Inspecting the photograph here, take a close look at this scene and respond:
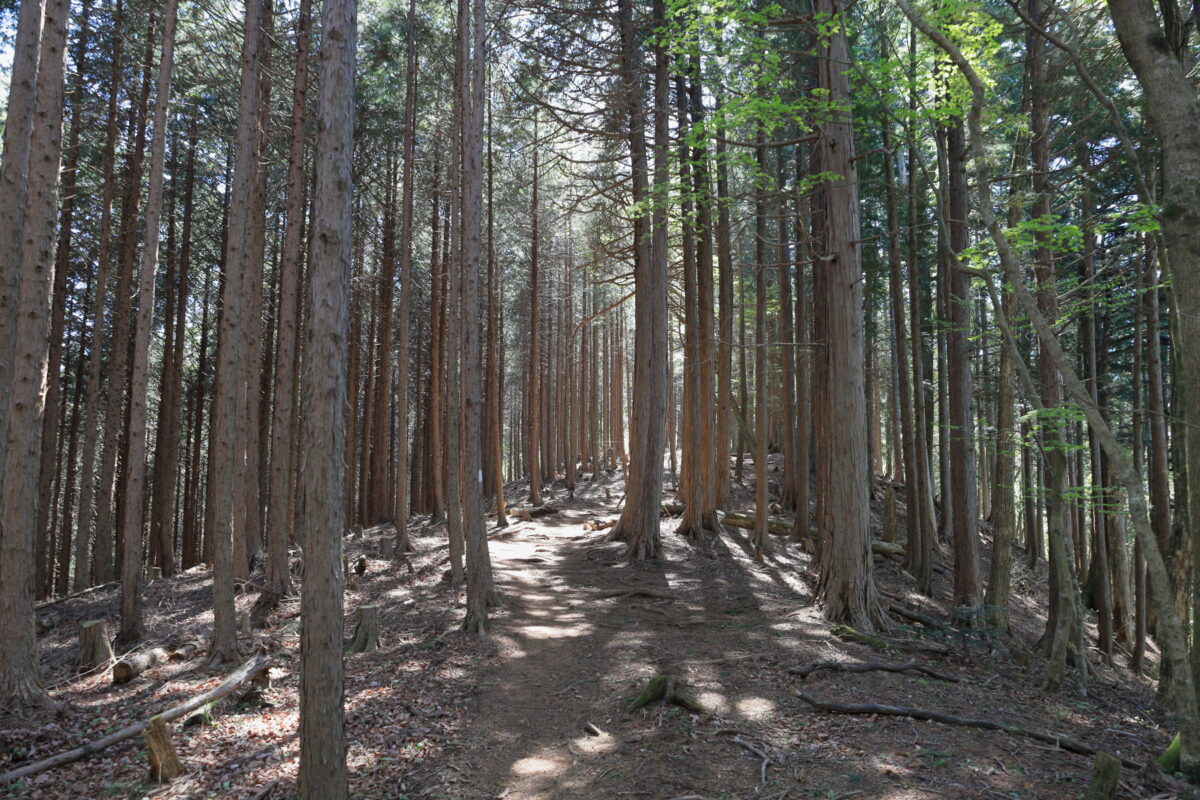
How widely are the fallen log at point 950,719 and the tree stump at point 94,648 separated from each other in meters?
8.48

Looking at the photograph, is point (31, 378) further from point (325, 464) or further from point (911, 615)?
point (911, 615)

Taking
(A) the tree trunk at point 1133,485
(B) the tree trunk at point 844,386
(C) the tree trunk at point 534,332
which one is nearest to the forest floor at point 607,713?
(A) the tree trunk at point 1133,485

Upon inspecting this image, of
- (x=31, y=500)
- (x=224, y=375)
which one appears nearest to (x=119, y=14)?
(x=224, y=375)

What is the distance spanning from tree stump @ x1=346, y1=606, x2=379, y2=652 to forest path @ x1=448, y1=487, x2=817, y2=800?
153 cm

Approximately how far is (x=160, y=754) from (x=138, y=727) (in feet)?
3.92

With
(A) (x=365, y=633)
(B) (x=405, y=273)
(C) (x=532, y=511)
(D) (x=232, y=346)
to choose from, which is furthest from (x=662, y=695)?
(C) (x=532, y=511)

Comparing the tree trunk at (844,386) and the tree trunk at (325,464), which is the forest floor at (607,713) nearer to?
the tree trunk at (844,386)

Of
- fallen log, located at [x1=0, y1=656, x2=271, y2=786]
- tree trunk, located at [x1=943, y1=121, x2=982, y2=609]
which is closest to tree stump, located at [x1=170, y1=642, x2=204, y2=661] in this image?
fallen log, located at [x1=0, y1=656, x2=271, y2=786]

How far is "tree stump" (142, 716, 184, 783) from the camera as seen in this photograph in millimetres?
5473

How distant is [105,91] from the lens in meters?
14.2

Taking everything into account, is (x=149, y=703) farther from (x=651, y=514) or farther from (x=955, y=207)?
(x=955, y=207)

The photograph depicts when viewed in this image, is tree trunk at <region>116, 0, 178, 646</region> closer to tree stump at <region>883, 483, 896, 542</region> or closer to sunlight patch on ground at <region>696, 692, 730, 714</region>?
sunlight patch on ground at <region>696, 692, 730, 714</region>

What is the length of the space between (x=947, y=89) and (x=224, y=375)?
10.2m

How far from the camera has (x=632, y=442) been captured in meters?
14.6
